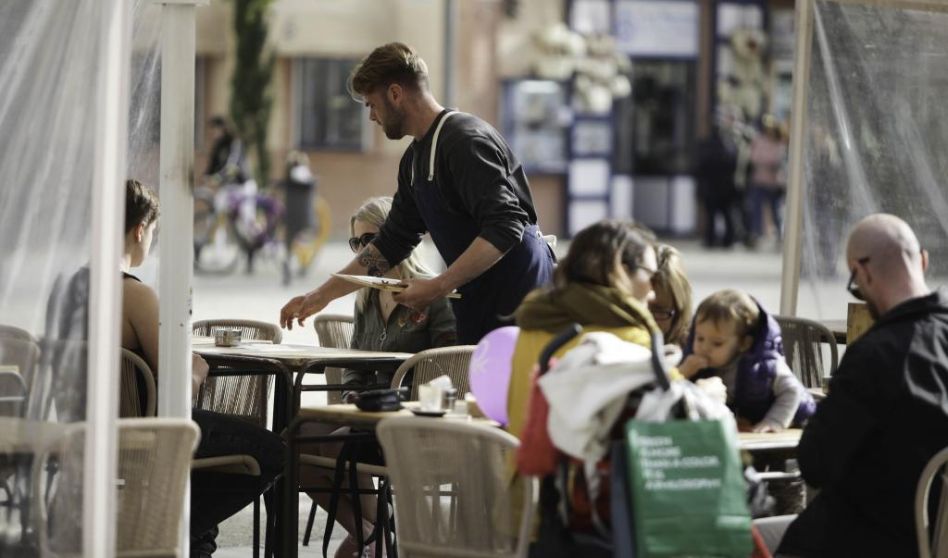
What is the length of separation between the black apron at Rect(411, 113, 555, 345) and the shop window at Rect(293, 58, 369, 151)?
872 inches

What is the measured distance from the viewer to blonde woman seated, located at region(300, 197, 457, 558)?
6500mm

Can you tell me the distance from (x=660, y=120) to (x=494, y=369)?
25.1 meters

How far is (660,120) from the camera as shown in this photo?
96.4ft

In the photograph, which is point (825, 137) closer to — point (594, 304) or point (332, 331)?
point (332, 331)

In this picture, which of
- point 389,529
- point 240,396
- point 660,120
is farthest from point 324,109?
point 389,529

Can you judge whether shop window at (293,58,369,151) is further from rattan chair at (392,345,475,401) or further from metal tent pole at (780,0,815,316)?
rattan chair at (392,345,475,401)

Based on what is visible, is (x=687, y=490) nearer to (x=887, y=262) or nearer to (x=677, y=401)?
(x=677, y=401)

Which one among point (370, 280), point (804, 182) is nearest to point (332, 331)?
point (370, 280)

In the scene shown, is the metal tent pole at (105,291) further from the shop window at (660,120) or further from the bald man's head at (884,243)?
the shop window at (660,120)

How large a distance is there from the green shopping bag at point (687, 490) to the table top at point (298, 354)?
2117 mm

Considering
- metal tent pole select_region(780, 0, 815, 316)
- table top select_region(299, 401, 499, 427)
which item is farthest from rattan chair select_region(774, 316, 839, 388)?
table top select_region(299, 401, 499, 427)

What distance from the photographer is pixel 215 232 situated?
2022 centimetres

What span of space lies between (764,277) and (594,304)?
17.4 m

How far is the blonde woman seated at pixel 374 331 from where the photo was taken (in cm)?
650
